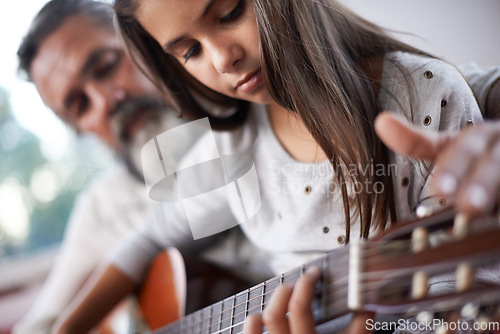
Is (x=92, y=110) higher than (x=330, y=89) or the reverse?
the reverse

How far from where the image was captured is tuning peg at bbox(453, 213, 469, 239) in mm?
283

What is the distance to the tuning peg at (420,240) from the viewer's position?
1.04ft

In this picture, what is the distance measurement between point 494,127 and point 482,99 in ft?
1.03

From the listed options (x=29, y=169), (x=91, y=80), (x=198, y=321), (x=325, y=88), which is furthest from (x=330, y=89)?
(x=29, y=169)

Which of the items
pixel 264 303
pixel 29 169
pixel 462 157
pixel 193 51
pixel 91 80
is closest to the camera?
pixel 462 157

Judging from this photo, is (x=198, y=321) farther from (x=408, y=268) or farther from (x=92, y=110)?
(x=92, y=110)

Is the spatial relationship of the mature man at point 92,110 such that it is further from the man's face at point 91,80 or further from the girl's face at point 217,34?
the girl's face at point 217,34

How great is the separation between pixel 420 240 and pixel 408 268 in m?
0.02

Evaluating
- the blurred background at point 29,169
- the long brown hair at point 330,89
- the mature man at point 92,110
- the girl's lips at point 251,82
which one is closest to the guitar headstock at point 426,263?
the long brown hair at point 330,89

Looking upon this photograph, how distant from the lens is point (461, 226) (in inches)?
11.2

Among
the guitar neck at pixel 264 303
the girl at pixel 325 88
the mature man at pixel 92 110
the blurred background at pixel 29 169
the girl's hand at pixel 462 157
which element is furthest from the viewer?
the blurred background at pixel 29 169

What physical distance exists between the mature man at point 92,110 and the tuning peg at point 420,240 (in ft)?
2.55

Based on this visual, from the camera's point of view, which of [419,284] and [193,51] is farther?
[193,51]

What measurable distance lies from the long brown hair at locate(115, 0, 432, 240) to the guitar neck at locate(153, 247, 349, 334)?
0.47 feet
